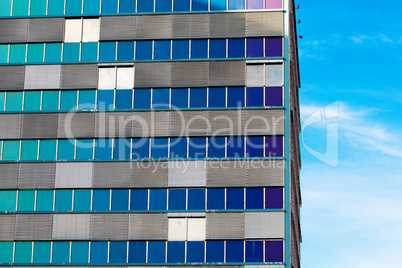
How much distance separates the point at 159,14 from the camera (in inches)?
3145

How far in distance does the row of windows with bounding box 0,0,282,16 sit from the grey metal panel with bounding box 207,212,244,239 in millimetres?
19448

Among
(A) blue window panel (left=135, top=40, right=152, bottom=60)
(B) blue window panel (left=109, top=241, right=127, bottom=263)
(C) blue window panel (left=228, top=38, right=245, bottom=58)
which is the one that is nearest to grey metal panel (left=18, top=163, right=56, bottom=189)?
(B) blue window panel (left=109, top=241, right=127, bottom=263)

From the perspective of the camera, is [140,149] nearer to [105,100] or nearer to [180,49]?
[105,100]

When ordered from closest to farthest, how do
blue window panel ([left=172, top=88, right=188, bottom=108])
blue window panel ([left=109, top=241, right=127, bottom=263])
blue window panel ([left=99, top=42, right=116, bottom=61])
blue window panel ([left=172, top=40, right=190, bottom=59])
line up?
blue window panel ([left=109, top=241, right=127, bottom=263]), blue window panel ([left=172, top=88, right=188, bottom=108]), blue window panel ([left=172, top=40, right=190, bottom=59]), blue window panel ([left=99, top=42, right=116, bottom=61])

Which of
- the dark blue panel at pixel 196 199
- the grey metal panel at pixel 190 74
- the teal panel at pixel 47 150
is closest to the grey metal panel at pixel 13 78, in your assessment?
the teal panel at pixel 47 150

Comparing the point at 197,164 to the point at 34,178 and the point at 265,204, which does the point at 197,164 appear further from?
the point at 34,178

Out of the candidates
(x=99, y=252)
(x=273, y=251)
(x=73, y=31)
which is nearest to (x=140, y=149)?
(x=99, y=252)

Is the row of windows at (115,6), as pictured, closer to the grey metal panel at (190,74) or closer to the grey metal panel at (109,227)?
the grey metal panel at (190,74)

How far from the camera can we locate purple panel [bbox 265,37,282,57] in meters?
77.9

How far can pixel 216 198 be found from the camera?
7438cm

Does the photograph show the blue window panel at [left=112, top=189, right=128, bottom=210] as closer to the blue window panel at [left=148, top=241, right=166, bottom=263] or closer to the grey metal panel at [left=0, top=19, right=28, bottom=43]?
the blue window panel at [left=148, top=241, right=166, bottom=263]

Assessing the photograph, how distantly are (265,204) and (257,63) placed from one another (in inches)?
511

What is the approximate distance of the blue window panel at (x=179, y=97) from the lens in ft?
254

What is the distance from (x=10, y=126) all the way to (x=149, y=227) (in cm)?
1627
